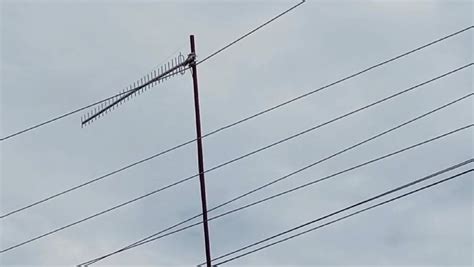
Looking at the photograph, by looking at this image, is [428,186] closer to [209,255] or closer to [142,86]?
[209,255]

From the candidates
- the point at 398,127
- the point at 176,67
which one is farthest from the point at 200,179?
the point at 398,127

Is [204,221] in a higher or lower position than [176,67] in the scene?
lower

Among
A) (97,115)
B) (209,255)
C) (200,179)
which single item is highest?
(97,115)

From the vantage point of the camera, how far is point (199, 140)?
2209cm

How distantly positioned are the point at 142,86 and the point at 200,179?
2136 millimetres

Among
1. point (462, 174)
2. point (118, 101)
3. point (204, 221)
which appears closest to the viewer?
point (462, 174)

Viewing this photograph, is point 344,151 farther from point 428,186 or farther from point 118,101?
point 118,101

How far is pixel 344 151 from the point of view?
20.8 meters

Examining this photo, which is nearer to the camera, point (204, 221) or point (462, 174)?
point (462, 174)

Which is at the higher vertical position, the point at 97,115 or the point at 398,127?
the point at 97,115

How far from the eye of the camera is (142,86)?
22.9 meters

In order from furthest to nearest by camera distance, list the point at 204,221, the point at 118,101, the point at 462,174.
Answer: the point at 118,101 < the point at 204,221 < the point at 462,174

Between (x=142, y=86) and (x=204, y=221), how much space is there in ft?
9.35

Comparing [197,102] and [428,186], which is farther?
[197,102]
